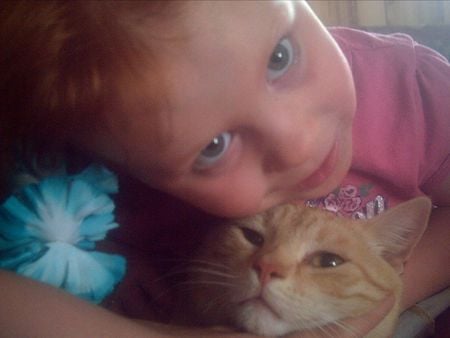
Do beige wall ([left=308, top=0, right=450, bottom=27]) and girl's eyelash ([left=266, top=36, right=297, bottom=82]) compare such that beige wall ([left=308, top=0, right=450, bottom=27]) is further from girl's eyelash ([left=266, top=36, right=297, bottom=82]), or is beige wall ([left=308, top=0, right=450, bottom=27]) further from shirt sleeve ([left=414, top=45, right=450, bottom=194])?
girl's eyelash ([left=266, top=36, right=297, bottom=82])

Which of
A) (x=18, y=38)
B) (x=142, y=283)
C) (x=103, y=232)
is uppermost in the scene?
(x=18, y=38)

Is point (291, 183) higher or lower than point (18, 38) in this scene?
lower

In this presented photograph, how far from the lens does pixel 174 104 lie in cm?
62

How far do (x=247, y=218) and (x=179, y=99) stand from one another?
347mm

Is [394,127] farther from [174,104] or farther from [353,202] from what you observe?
[174,104]

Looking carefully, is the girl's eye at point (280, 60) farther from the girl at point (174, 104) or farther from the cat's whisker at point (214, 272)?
the cat's whisker at point (214, 272)

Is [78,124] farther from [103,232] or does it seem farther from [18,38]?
[103,232]

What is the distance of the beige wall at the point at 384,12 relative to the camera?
1.67m

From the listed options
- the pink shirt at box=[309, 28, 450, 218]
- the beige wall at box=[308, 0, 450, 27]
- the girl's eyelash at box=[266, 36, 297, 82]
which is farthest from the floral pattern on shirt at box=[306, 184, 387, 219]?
the beige wall at box=[308, 0, 450, 27]

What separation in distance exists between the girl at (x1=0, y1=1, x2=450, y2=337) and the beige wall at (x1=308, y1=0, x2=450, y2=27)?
3.29ft

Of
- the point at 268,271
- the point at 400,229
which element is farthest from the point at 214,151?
the point at 400,229

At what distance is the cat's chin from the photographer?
78 cm

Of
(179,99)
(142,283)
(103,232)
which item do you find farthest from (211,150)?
(142,283)

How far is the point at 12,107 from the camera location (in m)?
0.72
